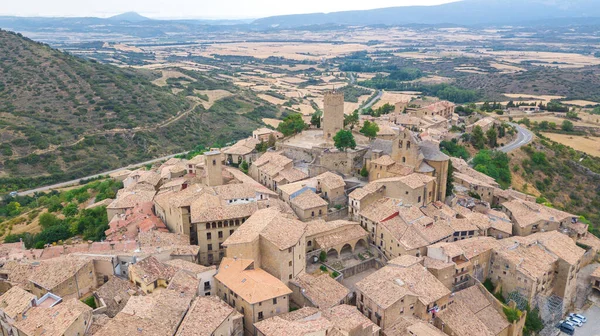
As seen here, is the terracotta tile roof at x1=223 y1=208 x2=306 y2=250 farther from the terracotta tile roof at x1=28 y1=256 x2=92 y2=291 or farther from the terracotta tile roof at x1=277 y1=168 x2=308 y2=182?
the terracotta tile roof at x1=277 y1=168 x2=308 y2=182

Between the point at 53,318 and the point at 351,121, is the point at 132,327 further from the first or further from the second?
the point at 351,121

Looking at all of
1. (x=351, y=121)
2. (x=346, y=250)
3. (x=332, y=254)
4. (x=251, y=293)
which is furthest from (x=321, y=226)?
(x=351, y=121)

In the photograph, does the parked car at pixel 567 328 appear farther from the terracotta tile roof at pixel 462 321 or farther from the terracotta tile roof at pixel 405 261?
the terracotta tile roof at pixel 405 261

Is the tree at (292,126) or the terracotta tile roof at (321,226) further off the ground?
the tree at (292,126)

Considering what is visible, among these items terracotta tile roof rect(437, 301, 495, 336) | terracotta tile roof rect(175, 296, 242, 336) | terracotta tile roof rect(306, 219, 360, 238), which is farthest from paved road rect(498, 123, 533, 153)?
terracotta tile roof rect(175, 296, 242, 336)

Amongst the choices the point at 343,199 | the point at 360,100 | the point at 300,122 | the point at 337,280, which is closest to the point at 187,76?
the point at 360,100

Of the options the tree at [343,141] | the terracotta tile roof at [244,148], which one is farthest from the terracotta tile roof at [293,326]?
the terracotta tile roof at [244,148]
